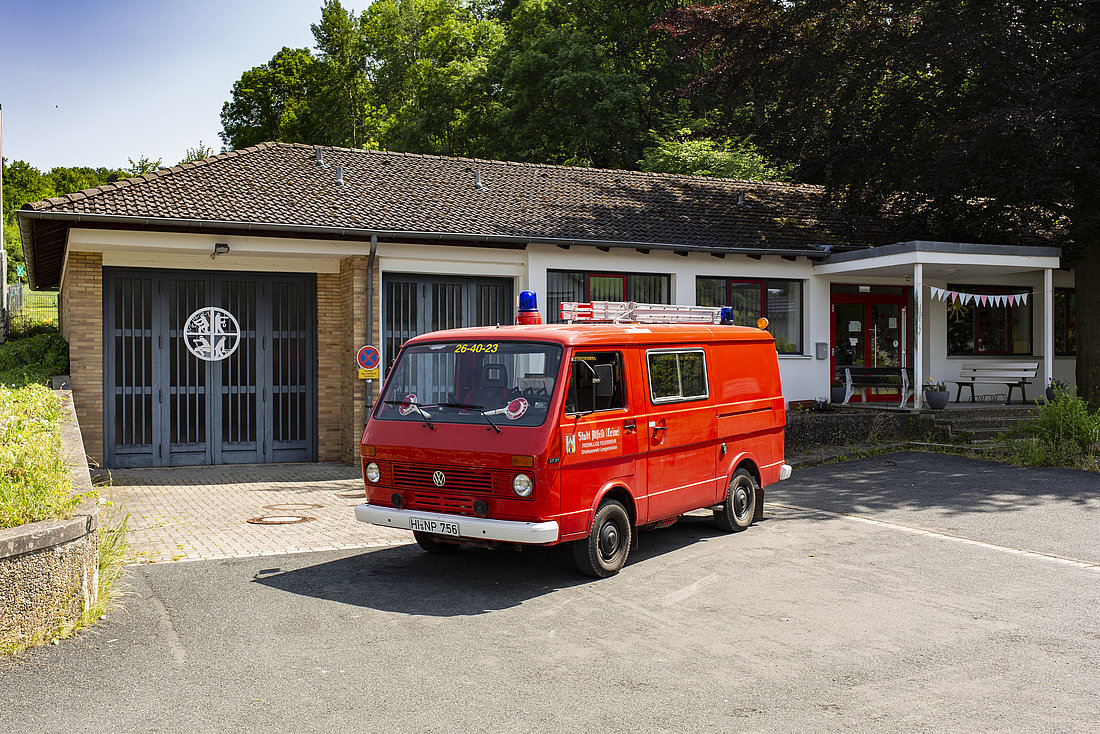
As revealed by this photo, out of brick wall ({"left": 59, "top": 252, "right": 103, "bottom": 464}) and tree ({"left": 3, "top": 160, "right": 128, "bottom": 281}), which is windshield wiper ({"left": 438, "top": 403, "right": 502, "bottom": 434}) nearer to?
brick wall ({"left": 59, "top": 252, "right": 103, "bottom": 464})

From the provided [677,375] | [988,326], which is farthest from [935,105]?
[677,375]

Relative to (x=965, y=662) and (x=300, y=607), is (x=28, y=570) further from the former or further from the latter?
(x=965, y=662)

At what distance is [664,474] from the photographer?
824 centimetres

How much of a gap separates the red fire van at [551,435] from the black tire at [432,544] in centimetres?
1

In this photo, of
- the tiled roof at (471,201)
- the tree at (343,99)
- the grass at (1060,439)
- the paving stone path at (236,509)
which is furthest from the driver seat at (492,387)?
the tree at (343,99)

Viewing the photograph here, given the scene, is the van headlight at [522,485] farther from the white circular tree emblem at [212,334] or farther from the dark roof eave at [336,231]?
the white circular tree emblem at [212,334]

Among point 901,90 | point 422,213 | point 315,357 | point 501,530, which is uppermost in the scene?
point 901,90

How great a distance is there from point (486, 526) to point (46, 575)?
2.93 meters

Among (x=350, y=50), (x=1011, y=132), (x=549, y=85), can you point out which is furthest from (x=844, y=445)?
(x=350, y=50)

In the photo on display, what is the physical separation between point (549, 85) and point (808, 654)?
30587mm

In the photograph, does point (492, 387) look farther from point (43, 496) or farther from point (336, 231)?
point (336, 231)

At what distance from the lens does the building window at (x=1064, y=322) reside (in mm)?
21842

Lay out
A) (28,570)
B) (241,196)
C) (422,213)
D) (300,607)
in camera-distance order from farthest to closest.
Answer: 1. (422,213)
2. (241,196)
3. (300,607)
4. (28,570)

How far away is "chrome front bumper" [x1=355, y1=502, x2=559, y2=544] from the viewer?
6816 mm
